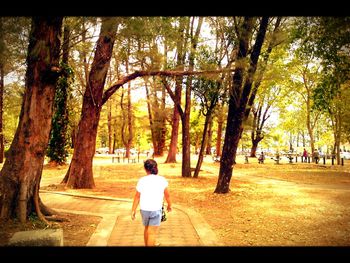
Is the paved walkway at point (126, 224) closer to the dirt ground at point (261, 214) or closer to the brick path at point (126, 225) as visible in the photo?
the brick path at point (126, 225)

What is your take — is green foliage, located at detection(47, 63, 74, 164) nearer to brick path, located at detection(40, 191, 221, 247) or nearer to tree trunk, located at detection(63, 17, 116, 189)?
tree trunk, located at detection(63, 17, 116, 189)

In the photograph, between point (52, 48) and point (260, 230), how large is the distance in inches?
248

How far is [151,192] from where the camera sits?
5242 mm

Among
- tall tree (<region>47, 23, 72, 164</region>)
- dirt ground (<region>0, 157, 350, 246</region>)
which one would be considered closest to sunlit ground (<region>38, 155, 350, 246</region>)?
dirt ground (<region>0, 157, 350, 246</region>)

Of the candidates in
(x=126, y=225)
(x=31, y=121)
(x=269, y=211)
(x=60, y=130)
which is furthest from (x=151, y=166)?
(x=60, y=130)

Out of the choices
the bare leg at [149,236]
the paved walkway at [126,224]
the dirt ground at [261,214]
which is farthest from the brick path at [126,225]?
the bare leg at [149,236]

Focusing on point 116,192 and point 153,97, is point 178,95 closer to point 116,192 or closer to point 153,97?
point 116,192

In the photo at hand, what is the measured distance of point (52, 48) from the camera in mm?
7676

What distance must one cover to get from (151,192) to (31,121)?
3.84m

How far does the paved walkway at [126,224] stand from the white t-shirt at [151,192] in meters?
1.22

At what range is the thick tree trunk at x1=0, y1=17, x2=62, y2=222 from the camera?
295 inches

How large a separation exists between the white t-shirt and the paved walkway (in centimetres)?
122

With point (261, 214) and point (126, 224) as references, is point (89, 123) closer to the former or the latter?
point (126, 224)

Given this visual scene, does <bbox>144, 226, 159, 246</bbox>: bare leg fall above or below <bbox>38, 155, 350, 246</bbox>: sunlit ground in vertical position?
above
